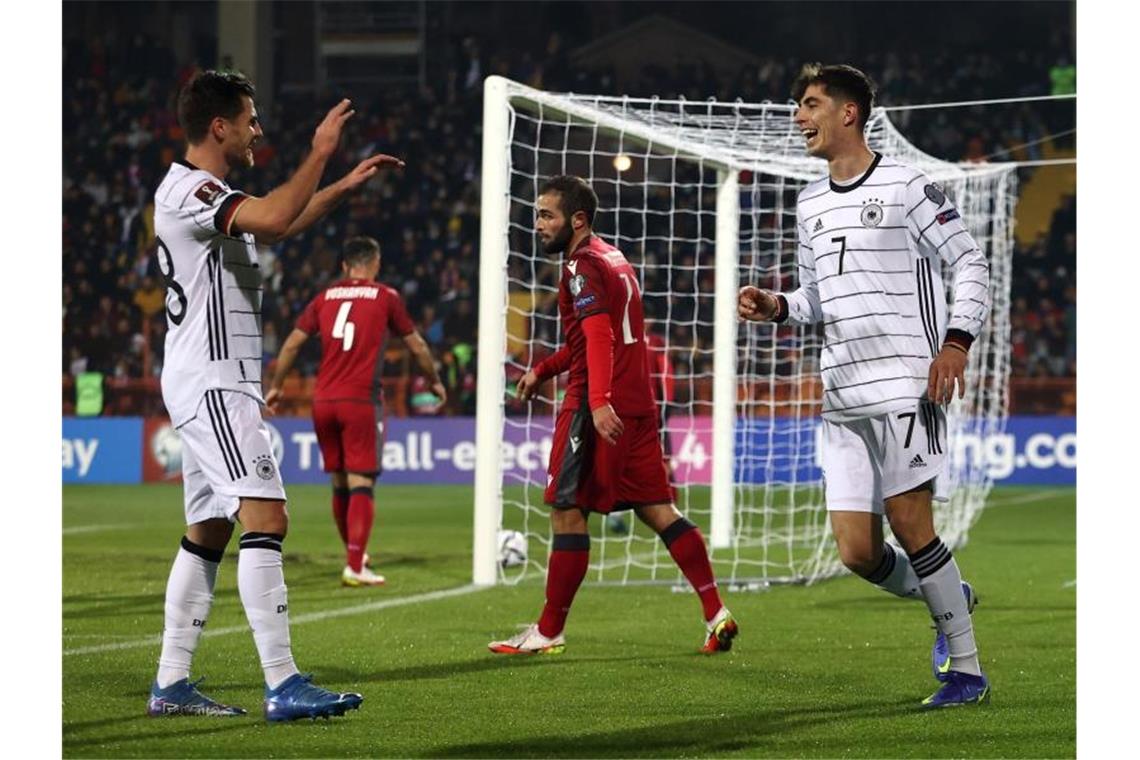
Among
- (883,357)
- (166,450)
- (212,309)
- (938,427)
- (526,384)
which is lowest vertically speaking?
(166,450)

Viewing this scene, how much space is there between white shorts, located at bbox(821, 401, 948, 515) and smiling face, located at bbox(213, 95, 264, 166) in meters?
1.98

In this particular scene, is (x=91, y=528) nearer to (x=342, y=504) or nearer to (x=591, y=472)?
(x=342, y=504)

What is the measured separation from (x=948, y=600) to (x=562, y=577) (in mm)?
1841

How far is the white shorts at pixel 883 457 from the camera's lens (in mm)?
5355

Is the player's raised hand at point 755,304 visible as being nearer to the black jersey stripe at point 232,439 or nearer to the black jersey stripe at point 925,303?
the black jersey stripe at point 925,303

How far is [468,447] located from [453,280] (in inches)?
165

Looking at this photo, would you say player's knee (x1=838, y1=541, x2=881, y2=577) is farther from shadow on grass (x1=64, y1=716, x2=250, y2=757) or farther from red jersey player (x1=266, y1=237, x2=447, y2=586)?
red jersey player (x1=266, y1=237, x2=447, y2=586)

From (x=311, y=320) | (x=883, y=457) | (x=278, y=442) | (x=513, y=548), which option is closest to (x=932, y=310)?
(x=883, y=457)

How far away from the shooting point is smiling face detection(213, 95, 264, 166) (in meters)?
5.18

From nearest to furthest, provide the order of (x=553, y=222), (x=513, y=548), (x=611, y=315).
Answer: (x=553, y=222)
(x=611, y=315)
(x=513, y=548)

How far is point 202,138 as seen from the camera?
17.0 feet

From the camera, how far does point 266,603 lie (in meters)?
5.10

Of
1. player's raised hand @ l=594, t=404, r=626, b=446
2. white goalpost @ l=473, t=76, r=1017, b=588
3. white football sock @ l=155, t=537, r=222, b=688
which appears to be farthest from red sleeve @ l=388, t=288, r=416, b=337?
white football sock @ l=155, t=537, r=222, b=688

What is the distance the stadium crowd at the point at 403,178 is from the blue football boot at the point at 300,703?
1505 centimetres
